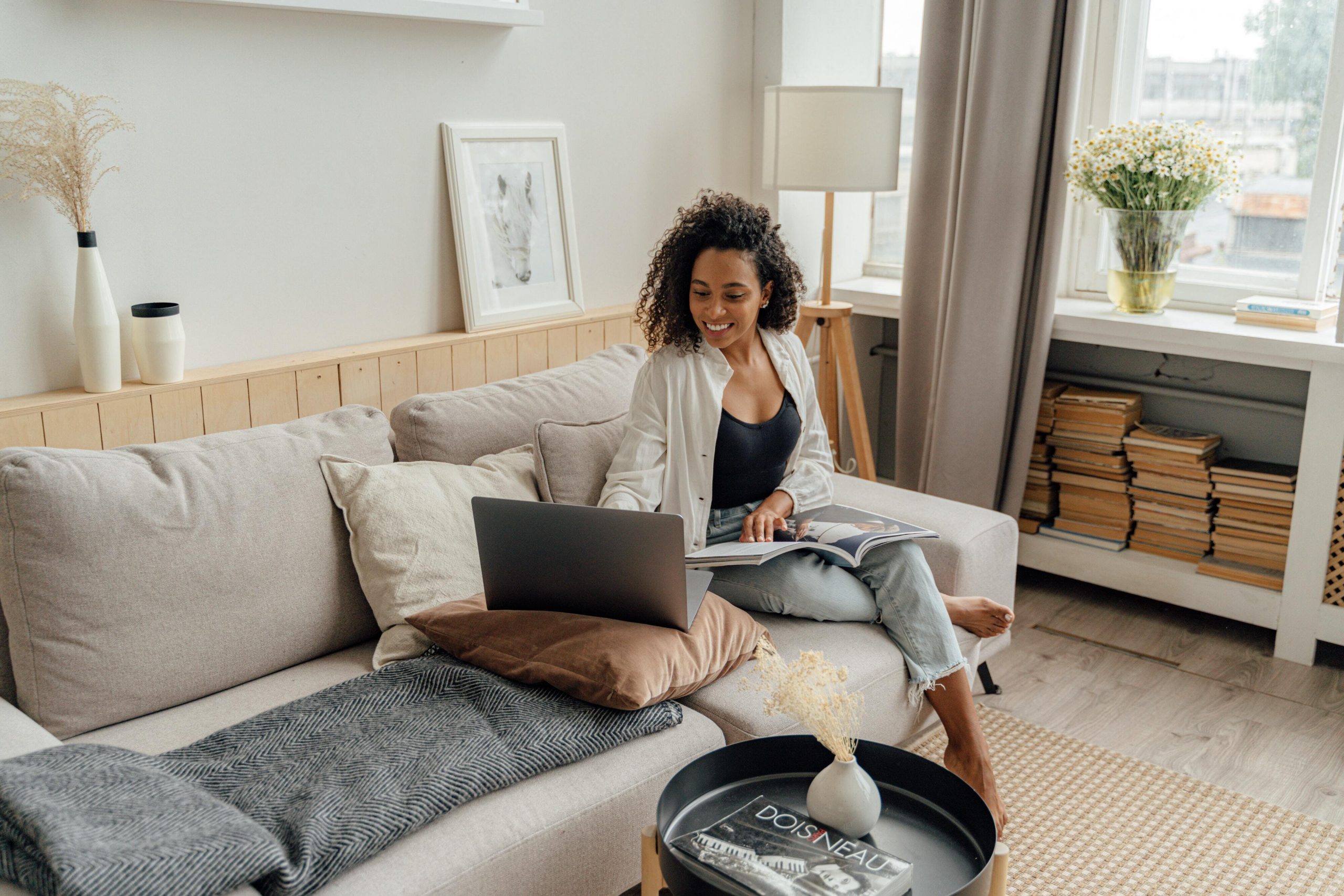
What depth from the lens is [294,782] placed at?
1450mm

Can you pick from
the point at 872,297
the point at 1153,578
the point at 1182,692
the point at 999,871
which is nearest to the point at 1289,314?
the point at 1153,578

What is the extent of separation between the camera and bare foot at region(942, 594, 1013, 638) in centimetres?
216

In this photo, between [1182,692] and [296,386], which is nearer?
[296,386]

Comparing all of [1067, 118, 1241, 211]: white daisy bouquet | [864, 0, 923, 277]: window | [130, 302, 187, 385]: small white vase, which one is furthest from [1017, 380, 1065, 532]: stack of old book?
[130, 302, 187, 385]: small white vase

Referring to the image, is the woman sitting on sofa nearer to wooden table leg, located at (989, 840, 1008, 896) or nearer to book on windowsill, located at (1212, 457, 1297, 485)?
wooden table leg, located at (989, 840, 1008, 896)

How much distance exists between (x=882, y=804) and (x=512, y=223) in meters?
1.72

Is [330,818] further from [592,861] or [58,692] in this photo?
[58,692]

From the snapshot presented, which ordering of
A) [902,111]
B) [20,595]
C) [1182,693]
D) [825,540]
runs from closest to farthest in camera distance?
[20,595] < [825,540] < [1182,693] < [902,111]

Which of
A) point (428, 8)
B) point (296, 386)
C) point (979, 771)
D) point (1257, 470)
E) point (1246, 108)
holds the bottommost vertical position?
point (979, 771)

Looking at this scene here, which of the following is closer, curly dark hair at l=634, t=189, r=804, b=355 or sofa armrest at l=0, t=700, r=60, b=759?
sofa armrest at l=0, t=700, r=60, b=759

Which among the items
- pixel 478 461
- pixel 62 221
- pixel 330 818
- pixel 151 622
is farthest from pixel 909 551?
pixel 62 221

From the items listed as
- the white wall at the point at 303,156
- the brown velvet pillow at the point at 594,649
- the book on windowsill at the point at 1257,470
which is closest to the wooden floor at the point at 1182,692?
the book on windowsill at the point at 1257,470

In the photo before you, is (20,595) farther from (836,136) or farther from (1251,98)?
(1251,98)

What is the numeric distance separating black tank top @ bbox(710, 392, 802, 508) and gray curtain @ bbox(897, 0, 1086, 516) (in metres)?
0.95
